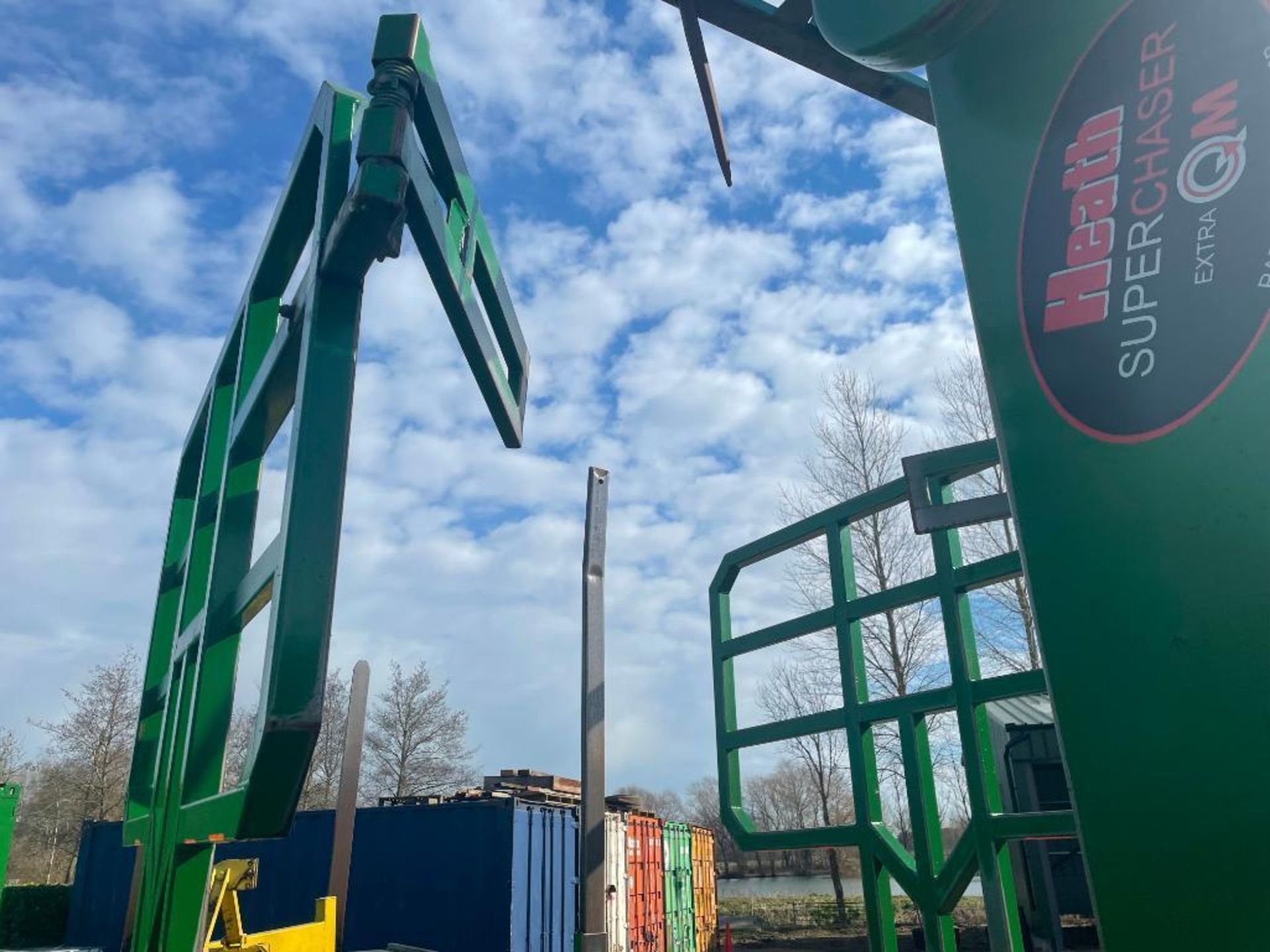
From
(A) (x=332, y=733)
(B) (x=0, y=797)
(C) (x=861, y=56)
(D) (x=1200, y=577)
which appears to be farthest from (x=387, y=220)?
(A) (x=332, y=733)

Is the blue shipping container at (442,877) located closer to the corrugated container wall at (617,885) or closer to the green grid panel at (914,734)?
the corrugated container wall at (617,885)

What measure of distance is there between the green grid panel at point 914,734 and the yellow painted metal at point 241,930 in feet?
8.87

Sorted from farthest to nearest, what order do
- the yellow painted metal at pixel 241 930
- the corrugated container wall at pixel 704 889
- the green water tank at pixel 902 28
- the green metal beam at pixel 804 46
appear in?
the corrugated container wall at pixel 704 889 < the yellow painted metal at pixel 241 930 < the green metal beam at pixel 804 46 < the green water tank at pixel 902 28

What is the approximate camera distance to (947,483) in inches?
80.4

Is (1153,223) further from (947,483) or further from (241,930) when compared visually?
(241,930)

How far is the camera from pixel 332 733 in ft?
93.7

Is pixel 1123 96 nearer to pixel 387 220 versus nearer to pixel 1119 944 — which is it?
pixel 1119 944

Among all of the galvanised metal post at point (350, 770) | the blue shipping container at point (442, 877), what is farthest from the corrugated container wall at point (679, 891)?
the galvanised metal post at point (350, 770)

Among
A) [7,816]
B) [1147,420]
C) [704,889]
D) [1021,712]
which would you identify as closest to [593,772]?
[1147,420]

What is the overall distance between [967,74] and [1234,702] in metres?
1.03

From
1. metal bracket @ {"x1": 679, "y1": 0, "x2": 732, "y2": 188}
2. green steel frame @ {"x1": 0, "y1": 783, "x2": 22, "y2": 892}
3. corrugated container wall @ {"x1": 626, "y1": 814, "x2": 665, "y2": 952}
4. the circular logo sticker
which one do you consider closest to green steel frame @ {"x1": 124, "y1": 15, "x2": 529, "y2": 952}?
metal bracket @ {"x1": 679, "y1": 0, "x2": 732, "y2": 188}

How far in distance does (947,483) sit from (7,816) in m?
5.44

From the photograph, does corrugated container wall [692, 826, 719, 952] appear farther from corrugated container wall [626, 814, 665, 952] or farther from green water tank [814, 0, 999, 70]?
green water tank [814, 0, 999, 70]

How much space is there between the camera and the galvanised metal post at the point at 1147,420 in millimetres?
1005
